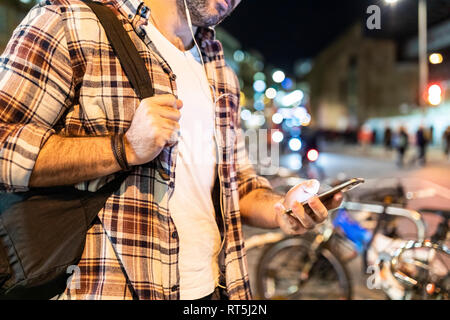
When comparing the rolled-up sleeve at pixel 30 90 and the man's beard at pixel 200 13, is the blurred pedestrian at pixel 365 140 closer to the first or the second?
the man's beard at pixel 200 13

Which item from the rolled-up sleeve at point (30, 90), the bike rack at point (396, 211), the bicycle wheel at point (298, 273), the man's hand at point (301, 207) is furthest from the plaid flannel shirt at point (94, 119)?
the bike rack at point (396, 211)

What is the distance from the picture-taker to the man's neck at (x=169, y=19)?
1229 millimetres

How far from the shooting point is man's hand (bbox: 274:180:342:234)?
3.50ft

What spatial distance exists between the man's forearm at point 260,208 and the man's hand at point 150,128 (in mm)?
555

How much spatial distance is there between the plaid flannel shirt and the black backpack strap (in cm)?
2

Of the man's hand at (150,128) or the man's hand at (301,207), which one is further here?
the man's hand at (301,207)

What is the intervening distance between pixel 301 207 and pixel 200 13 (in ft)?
2.41

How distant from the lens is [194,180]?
3.93 ft

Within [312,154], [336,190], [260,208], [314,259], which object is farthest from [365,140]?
[336,190]

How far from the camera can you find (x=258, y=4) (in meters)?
2.57

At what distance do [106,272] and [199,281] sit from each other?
0.31 m

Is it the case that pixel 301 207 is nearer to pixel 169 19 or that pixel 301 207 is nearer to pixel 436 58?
pixel 169 19
